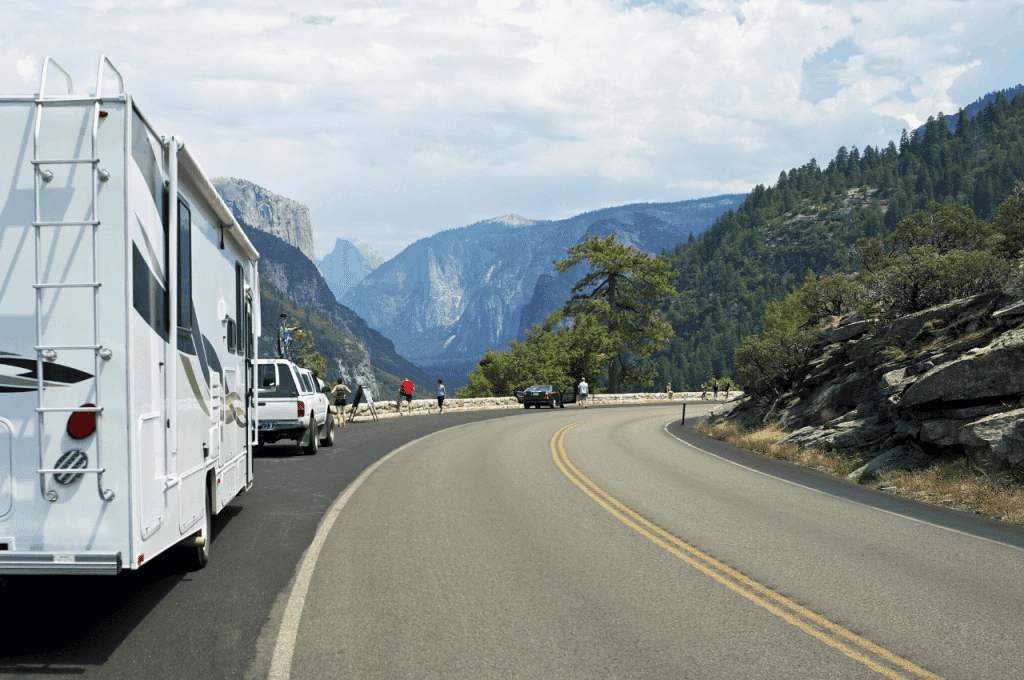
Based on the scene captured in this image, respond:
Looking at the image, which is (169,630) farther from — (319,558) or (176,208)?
(176,208)

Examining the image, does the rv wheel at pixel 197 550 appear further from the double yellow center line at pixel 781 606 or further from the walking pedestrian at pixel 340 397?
the walking pedestrian at pixel 340 397

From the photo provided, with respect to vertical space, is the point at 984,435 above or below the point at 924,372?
below

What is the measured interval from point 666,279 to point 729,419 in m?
41.1

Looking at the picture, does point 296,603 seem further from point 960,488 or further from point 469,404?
point 469,404

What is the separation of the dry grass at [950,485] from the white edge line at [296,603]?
858cm

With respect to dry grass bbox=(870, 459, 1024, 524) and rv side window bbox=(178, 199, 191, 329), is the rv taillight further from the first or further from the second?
dry grass bbox=(870, 459, 1024, 524)

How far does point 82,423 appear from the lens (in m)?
4.98

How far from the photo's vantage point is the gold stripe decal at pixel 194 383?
20.3 feet

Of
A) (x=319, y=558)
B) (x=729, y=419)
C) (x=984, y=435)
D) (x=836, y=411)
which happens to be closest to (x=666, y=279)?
(x=729, y=419)

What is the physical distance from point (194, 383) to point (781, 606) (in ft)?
16.2

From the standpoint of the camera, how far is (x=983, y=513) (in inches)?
420

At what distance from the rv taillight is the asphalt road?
4.44 feet

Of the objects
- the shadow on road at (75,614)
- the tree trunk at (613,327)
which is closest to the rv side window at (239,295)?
the shadow on road at (75,614)

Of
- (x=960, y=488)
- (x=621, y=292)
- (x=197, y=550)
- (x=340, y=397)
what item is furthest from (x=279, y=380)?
(x=621, y=292)
